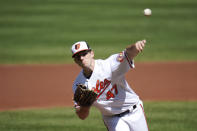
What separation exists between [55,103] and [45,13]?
35.6 feet

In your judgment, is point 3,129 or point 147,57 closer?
point 3,129

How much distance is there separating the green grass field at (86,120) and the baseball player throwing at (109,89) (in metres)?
2.25

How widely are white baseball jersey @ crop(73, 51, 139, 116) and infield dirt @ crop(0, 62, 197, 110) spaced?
4.59m

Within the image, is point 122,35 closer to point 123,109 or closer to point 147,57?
point 147,57

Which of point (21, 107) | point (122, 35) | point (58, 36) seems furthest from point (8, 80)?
point (122, 35)

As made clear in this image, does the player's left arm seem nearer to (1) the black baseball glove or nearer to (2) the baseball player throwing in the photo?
(2) the baseball player throwing

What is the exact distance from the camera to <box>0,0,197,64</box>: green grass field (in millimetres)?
15406

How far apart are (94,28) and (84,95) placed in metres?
13.4

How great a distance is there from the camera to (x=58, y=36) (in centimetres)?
1753

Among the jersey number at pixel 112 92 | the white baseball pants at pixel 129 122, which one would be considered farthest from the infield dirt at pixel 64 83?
the jersey number at pixel 112 92

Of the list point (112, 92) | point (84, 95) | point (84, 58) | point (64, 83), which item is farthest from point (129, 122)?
point (64, 83)

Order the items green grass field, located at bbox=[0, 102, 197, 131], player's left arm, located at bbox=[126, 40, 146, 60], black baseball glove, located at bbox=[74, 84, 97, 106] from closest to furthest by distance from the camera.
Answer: player's left arm, located at bbox=[126, 40, 146, 60] → black baseball glove, located at bbox=[74, 84, 97, 106] → green grass field, located at bbox=[0, 102, 197, 131]

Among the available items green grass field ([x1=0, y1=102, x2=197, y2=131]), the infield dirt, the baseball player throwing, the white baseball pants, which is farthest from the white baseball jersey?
the infield dirt

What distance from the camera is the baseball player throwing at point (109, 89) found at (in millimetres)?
5043
